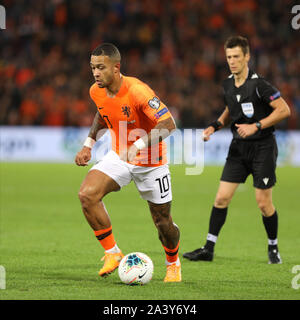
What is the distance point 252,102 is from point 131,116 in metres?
1.88

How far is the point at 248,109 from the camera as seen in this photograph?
24.6 ft

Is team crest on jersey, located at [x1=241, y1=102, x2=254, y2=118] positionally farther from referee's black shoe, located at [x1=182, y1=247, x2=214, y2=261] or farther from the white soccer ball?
the white soccer ball

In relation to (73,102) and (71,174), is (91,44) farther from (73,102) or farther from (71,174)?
(71,174)

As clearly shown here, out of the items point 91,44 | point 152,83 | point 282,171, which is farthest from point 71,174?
point 91,44

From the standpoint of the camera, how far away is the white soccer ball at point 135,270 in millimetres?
5930

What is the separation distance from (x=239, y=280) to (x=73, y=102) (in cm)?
1782

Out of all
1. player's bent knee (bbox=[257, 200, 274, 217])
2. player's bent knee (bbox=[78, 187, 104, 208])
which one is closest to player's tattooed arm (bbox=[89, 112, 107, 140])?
player's bent knee (bbox=[78, 187, 104, 208])

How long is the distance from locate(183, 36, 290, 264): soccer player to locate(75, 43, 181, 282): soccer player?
4.80ft

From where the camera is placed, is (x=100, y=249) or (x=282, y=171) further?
(x=282, y=171)

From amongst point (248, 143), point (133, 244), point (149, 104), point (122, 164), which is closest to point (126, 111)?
point (149, 104)

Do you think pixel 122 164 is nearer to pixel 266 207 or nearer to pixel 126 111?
pixel 126 111

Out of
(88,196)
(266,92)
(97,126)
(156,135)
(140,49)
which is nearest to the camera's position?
(156,135)

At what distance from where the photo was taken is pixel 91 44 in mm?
26266

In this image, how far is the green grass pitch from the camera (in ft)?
18.9
